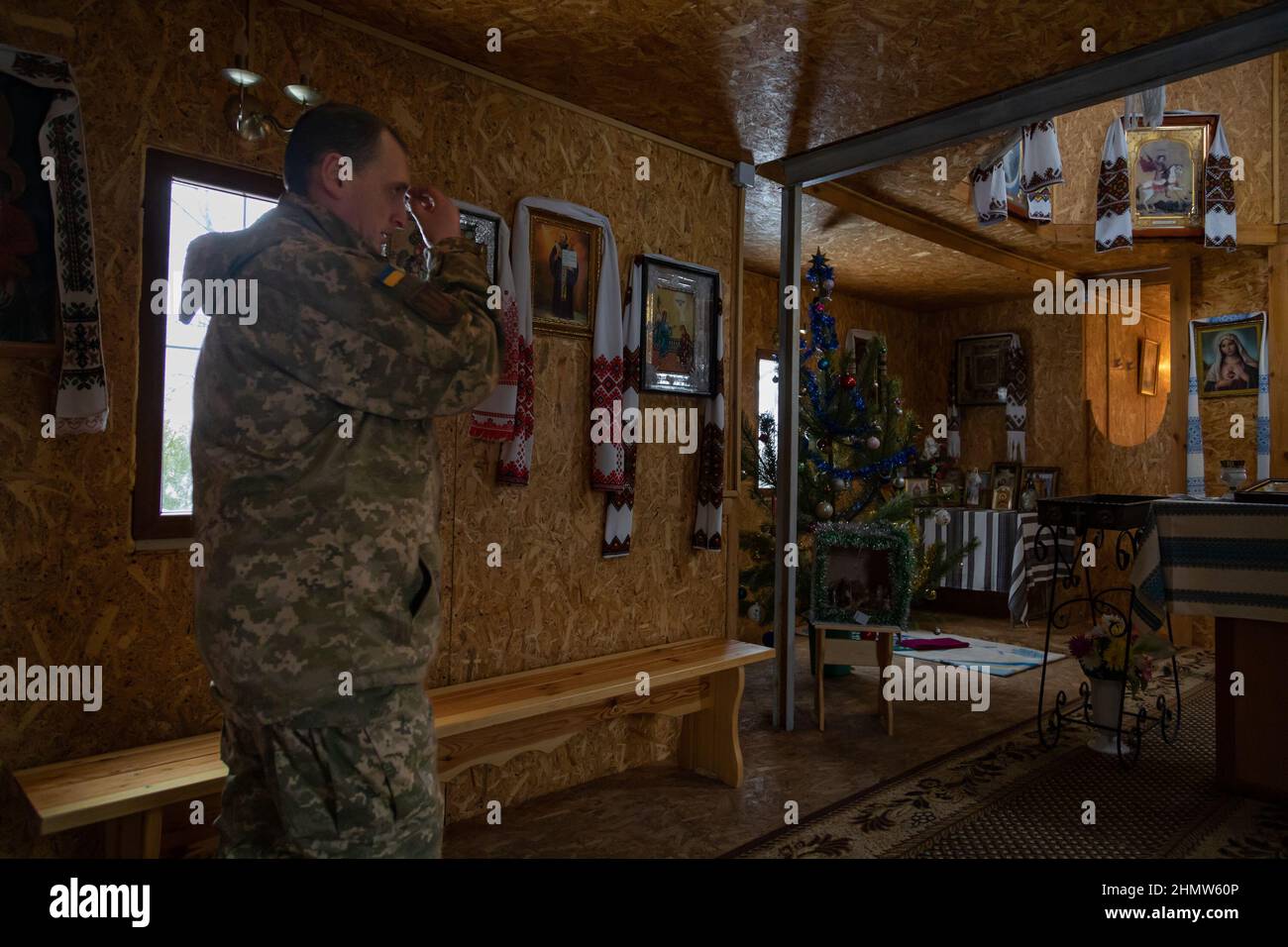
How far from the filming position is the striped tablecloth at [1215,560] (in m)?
3.19

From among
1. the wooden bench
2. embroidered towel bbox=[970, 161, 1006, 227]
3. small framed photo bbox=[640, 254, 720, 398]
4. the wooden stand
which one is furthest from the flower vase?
embroidered towel bbox=[970, 161, 1006, 227]

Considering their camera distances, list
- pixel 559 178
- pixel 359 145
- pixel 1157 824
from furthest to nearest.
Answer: pixel 559 178, pixel 1157 824, pixel 359 145

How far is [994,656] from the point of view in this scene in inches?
233

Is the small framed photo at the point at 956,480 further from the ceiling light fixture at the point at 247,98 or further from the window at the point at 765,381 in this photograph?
the ceiling light fixture at the point at 247,98

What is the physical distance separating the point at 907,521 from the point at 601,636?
237 centimetres

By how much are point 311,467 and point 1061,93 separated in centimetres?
320

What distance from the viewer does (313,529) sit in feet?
4.88

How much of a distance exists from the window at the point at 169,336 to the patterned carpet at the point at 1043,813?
7.23ft

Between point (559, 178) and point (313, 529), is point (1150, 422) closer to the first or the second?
point (559, 178)

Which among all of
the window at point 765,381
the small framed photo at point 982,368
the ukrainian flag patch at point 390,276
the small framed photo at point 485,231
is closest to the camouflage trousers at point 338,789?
the ukrainian flag patch at point 390,276

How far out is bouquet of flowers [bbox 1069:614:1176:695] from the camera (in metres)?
3.77

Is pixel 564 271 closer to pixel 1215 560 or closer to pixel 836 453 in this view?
pixel 836 453

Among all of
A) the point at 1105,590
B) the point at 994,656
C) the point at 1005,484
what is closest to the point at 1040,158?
the point at 1105,590
